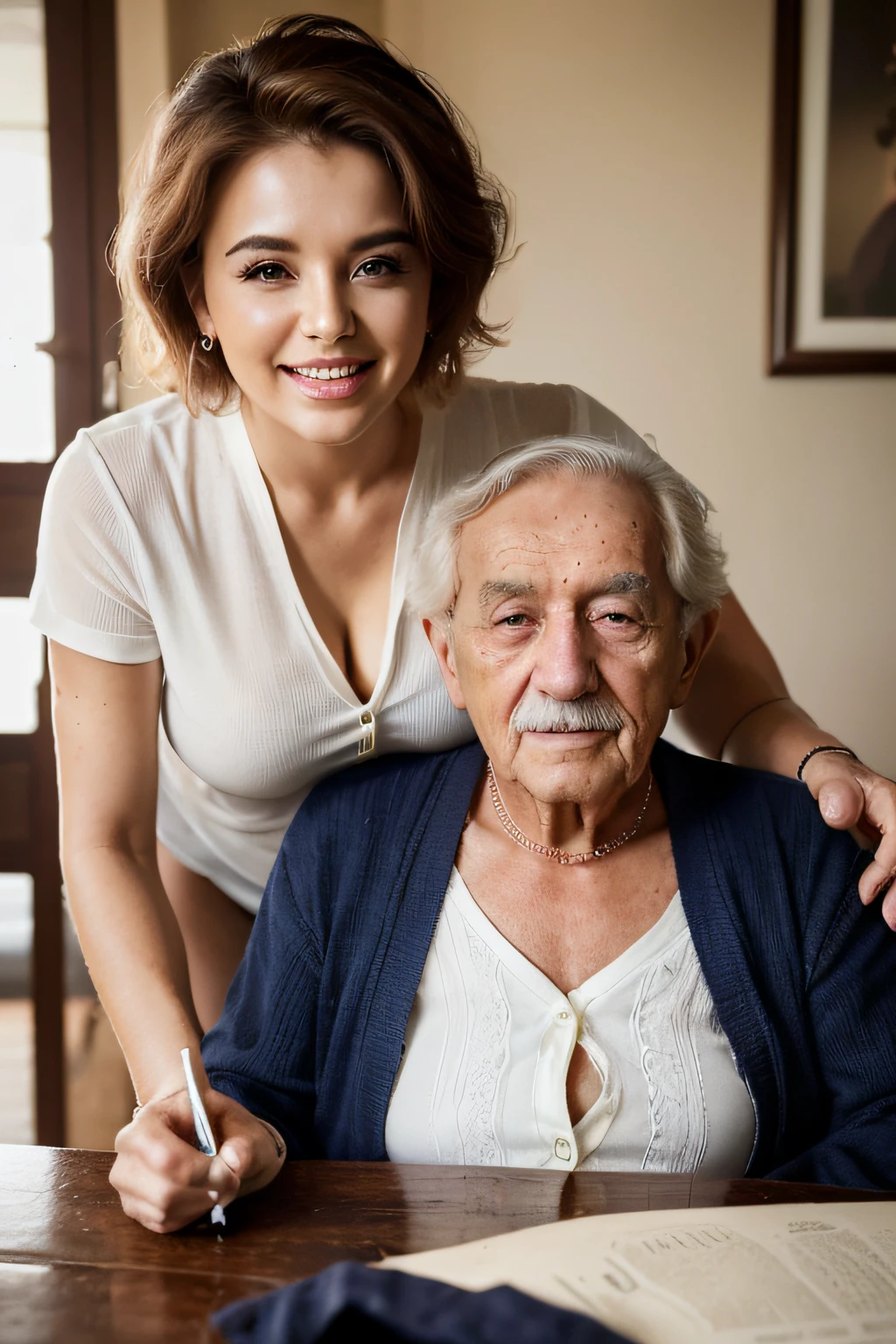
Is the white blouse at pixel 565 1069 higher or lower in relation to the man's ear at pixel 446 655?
lower

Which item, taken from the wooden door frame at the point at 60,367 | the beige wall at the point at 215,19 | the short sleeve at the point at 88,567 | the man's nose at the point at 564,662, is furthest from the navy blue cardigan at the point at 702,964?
the beige wall at the point at 215,19

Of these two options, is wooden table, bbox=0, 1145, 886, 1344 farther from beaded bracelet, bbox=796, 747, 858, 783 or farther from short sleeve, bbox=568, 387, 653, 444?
short sleeve, bbox=568, 387, 653, 444

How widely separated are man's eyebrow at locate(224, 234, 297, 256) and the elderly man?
0.34 m

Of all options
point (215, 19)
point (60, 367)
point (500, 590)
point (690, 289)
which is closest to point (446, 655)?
point (500, 590)

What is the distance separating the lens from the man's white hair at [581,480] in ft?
4.69

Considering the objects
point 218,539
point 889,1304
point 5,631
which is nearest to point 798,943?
point 889,1304

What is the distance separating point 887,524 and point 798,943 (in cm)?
166

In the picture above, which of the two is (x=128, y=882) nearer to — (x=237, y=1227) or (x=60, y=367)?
(x=237, y=1227)

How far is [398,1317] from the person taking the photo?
814 millimetres

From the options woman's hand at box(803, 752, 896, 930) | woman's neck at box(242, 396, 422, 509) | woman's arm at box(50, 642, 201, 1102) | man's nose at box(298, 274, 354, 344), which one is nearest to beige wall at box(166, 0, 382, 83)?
woman's neck at box(242, 396, 422, 509)

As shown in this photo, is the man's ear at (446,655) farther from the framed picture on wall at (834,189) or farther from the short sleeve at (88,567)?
the framed picture on wall at (834,189)

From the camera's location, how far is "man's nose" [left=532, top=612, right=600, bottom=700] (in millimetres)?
1341

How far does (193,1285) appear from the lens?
962 mm

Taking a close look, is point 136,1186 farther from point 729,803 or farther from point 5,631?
point 5,631
